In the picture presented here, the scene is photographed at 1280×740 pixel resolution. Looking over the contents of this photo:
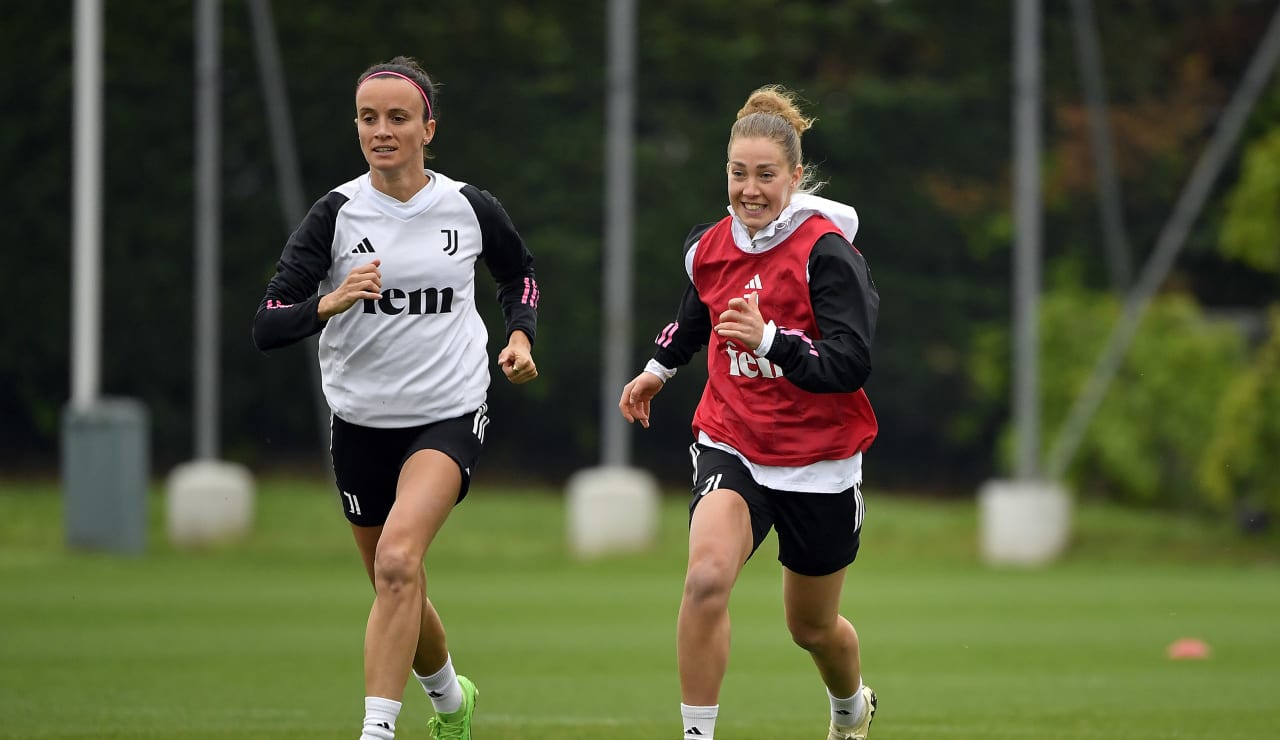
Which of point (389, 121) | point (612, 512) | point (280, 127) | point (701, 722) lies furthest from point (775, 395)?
point (280, 127)

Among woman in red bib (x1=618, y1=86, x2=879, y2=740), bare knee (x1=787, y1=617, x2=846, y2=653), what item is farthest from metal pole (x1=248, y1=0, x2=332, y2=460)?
woman in red bib (x1=618, y1=86, x2=879, y2=740)

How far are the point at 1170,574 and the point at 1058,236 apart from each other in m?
7.04

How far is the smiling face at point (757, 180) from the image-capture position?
6.37 metres

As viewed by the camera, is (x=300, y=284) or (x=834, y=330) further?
(x=300, y=284)

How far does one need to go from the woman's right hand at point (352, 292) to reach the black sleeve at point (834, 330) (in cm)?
Result: 126

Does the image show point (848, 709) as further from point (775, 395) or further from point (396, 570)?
point (396, 570)

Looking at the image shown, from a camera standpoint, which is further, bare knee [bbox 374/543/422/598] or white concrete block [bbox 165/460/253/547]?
white concrete block [bbox 165/460/253/547]

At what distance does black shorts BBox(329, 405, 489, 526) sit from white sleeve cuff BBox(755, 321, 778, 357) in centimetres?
115

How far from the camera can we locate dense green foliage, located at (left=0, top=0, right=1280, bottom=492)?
22.8 metres

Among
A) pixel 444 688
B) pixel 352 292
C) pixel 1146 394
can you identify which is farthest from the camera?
pixel 1146 394

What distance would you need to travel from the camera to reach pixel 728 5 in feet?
82.8

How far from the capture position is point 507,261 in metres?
6.95

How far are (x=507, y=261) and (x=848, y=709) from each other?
2024 mm

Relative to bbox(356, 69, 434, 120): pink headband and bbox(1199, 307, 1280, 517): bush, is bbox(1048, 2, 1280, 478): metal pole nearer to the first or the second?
bbox(1199, 307, 1280, 517): bush
